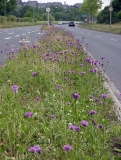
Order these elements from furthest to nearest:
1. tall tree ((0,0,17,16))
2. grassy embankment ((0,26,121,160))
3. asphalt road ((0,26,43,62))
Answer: tall tree ((0,0,17,16)), asphalt road ((0,26,43,62)), grassy embankment ((0,26,121,160))

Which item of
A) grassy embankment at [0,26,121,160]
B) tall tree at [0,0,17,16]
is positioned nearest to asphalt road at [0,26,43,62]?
grassy embankment at [0,26,121,160]

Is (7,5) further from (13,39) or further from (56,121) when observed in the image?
(56,121)

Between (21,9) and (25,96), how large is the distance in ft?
473

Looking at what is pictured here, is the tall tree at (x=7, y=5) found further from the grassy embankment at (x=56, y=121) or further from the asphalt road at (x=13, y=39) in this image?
the grassy embankment at (x=56, y=121)

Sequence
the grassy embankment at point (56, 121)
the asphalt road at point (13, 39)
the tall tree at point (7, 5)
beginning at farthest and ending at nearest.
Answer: the tall tree at point (7, 5), the asphalt road at point (13, 39), the grassy embankment at point (56, 121)

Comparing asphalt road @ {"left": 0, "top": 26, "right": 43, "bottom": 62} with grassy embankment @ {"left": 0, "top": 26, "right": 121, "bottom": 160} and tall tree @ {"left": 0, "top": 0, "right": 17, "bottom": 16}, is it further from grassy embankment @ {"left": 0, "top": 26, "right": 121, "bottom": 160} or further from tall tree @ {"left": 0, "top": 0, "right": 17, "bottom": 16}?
tall tree @ {"left": 0, "top": 0, "right": 17, "bottom": 16}

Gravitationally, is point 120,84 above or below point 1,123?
below

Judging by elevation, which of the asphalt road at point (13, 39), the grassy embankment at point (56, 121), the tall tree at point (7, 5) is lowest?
the asphalt road at point (13, 39)

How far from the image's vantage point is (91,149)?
11.0 feet

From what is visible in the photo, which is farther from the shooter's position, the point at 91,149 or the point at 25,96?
the point at 25,96

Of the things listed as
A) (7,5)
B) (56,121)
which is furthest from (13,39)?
(7,5)

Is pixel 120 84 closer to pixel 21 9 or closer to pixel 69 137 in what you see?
pixel 69 137

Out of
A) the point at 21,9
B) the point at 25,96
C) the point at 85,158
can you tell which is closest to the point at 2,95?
the point at 25,96

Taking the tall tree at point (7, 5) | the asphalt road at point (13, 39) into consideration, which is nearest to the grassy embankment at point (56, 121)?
the asphalt road at point (13, 39)
